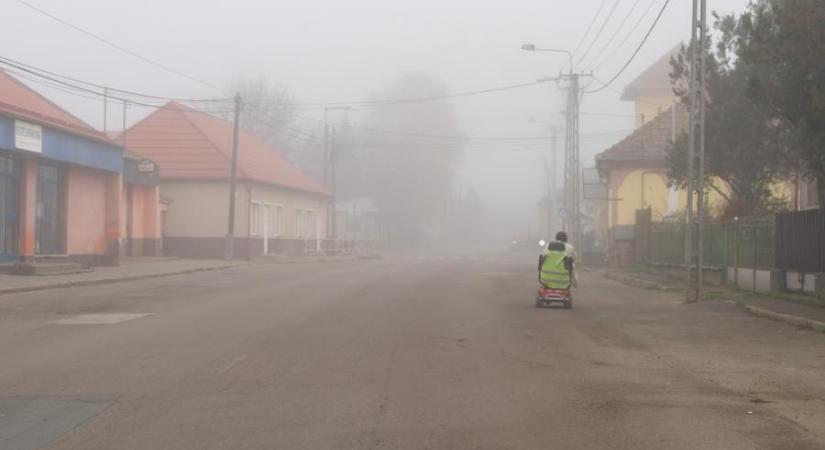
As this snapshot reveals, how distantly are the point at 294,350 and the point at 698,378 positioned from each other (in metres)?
4.53

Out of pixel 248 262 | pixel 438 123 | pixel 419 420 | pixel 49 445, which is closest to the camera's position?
pixel 49 445

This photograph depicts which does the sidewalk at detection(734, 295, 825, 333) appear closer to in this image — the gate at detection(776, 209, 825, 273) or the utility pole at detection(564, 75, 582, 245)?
the gate at detection(776, 209, 825, 273)

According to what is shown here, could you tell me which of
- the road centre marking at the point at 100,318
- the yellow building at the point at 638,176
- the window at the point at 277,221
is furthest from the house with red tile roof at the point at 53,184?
the yellow building at the point at 638,176

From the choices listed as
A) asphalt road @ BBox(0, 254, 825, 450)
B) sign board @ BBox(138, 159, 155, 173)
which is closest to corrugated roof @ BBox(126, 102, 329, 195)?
sign board @ BBox(138, 159, 155, 173)

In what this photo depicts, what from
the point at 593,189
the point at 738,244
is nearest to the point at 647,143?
the point at 593,189

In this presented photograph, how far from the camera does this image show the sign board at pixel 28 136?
2444 centimetres

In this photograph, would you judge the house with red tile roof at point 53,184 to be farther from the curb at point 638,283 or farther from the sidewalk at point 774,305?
the sidewalk at point 774,305

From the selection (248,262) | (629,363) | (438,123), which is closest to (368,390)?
(629,363)

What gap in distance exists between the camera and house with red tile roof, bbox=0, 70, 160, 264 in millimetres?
25531

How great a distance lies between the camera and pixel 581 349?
37.9 feet

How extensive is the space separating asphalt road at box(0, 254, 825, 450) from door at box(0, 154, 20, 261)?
9.85 meters

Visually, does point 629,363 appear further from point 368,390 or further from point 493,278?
point 493,278

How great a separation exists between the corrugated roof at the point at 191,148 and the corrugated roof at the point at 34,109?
14098 millimetres

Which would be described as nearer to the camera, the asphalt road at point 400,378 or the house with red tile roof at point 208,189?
the asphalt road at point 400,378
